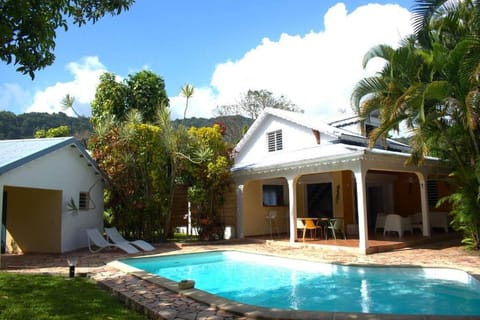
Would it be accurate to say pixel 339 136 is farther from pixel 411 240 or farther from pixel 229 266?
pixel 229 266

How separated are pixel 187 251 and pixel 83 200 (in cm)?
532

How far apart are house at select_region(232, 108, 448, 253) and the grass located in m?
9.65

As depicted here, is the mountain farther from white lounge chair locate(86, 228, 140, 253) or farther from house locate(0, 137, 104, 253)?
white lounge chair locate(86, 228, 140, 253)

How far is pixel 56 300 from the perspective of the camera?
738 cm

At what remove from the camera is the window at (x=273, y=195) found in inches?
821

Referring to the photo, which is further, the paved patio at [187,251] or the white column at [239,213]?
the white column at [239,213]

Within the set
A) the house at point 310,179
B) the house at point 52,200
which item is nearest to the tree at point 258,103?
the house at point 310,179

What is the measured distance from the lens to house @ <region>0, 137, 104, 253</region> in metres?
14.1

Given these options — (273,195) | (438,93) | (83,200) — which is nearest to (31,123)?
(83,200)

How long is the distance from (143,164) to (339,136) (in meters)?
9.03

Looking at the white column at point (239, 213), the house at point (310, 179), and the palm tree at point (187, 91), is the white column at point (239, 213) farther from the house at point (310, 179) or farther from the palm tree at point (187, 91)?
the palm tree at point (187, 91)

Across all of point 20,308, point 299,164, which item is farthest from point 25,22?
point 299,164

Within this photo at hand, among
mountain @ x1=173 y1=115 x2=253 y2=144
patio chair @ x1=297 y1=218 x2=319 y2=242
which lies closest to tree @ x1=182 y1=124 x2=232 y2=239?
patio chair @ x1=297 y1=218 x2=319 y2=242

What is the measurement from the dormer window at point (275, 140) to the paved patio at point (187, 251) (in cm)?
574
